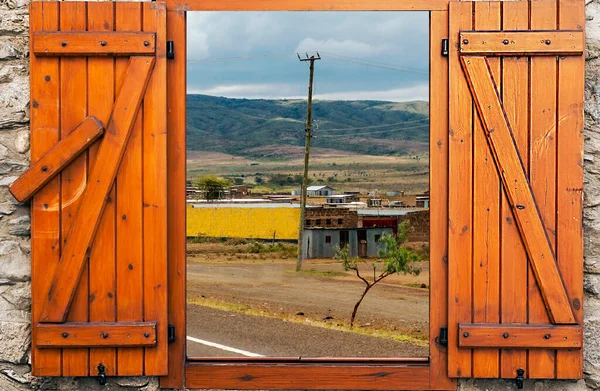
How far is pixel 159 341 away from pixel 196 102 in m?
36.3

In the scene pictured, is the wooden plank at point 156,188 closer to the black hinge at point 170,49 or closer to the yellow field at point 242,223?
the black hinge at point 170,49

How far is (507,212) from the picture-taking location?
2.83m

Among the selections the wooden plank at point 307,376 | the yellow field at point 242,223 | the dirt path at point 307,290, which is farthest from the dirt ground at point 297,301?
the wooden plank at point 307,376

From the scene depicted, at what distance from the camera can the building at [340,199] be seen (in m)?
25.8

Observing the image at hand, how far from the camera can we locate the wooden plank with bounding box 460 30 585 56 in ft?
9.23

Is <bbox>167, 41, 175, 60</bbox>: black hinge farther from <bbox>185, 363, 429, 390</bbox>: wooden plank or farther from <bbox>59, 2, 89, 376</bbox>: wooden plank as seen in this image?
<bbox>185, 363, 429, 390</bbox>: wooden plank

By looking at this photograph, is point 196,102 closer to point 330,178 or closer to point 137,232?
point 330,178

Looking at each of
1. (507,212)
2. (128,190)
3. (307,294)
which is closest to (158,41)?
(128,190)

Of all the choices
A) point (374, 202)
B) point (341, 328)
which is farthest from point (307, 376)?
point (374, 202)

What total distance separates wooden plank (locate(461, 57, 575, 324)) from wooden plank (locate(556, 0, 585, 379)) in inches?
2.5

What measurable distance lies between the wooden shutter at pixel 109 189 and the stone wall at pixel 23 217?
103 mm

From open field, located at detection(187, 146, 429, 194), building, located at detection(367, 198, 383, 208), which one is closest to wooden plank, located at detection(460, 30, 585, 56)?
building, located at detection(367, 198, 383, 208)

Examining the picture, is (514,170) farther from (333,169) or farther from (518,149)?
(333,169)

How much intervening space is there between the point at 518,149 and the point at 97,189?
1.69m
